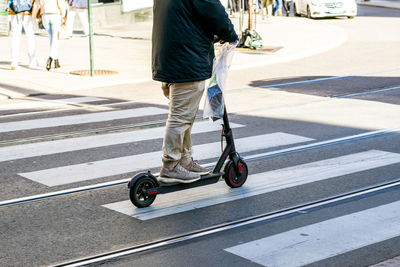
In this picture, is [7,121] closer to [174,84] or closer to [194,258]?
[174,84]

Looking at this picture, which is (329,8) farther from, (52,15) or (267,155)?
(267,155)

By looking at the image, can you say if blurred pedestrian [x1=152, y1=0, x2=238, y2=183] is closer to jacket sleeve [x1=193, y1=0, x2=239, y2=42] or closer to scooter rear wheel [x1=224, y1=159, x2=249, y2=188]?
jacket sleeve [x1=193, y1=0, x2=239, y2=42]

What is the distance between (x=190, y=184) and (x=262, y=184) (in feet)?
2.75

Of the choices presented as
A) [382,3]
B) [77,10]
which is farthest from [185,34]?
[382,3]

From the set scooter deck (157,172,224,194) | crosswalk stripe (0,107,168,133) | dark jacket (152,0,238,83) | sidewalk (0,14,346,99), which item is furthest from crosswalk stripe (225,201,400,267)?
sidewalk (0,14,346,99)

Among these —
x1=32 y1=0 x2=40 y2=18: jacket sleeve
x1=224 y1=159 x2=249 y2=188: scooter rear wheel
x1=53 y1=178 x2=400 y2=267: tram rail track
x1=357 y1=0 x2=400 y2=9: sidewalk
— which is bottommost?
x1=357 y1=0 x2=400 y2=9: sidewalk

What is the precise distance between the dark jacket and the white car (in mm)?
25240

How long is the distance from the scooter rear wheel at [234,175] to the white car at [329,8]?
2469cm

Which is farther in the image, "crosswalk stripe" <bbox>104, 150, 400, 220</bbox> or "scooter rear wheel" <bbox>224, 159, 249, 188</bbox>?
"scooter rear wheel" <bbox>224, 159, 249, 188</bbox>

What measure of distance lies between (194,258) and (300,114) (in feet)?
17.9

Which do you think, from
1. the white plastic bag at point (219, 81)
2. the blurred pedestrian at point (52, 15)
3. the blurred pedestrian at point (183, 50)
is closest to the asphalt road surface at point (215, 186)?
the blurred pedestrian at point (183, 50)

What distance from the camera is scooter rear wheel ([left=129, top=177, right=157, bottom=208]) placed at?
563 centimetres

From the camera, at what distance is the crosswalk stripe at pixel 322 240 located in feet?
15.5

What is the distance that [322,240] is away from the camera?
5.04 metres
